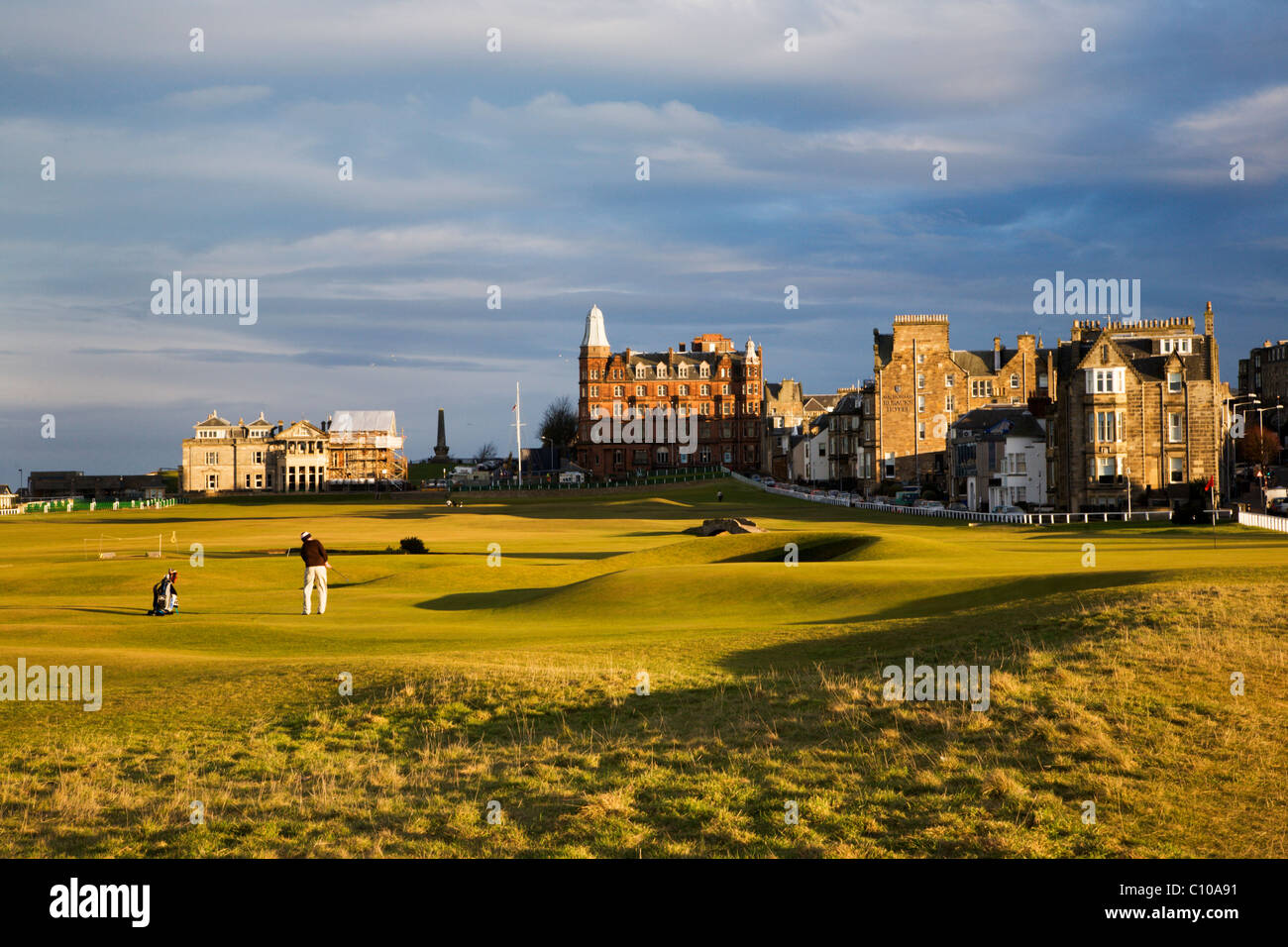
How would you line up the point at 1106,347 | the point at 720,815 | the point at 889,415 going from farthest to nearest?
the point at 889,415, the point at 1106,347, the point at 720,815

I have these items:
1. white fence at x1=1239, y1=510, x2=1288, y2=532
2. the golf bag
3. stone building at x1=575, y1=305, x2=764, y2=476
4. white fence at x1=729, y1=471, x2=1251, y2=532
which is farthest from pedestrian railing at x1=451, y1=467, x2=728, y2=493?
the golf bag

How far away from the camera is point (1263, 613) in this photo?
21.8m

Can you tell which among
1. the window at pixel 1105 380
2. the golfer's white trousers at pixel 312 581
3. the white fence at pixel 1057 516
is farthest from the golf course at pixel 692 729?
the window at pixel 1105 380

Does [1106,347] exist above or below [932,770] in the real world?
above

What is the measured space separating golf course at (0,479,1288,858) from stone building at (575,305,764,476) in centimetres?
15846

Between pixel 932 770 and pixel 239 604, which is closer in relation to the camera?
pixel 932 770

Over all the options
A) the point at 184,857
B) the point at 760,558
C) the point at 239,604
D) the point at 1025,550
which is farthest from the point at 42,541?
the point at 184,857

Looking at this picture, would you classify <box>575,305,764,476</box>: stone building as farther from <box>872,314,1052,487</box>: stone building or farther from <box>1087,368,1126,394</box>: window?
<box>1087,368,1126,394</box>: window

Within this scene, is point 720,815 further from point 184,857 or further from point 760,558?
point 760,558

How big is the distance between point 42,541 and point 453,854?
307ft

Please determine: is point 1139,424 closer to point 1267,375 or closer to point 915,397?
point 915,397

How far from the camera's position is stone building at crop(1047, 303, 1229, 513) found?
277ft

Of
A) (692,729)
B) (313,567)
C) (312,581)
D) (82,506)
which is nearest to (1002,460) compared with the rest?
(312,581)

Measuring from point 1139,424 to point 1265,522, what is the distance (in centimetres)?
2124
